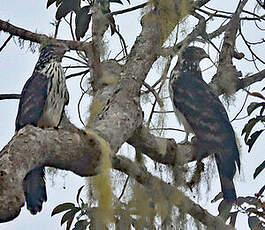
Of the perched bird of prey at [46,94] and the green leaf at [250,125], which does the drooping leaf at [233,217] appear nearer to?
the green leaf at [250,125]

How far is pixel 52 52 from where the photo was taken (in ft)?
13.8

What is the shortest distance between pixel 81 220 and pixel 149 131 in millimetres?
887

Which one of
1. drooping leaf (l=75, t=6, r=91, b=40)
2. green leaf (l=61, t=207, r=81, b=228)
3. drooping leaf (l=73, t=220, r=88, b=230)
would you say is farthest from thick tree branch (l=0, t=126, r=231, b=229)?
drooping leaf (l=75, t=6, r=91, b=40)

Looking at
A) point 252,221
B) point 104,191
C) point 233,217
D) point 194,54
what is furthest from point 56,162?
point 194,54

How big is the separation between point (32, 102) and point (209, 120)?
3.30 ft

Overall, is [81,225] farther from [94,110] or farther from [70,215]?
[94,110]

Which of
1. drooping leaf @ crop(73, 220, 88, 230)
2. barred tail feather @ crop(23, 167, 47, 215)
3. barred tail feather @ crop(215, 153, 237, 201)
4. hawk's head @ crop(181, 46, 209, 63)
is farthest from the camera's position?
hawk's head @ crop(181, 46, 209, 63)

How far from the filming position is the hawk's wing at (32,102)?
4.08 meters

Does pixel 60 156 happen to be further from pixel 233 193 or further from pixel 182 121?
pixel 182 121

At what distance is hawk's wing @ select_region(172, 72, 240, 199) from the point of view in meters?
3.71

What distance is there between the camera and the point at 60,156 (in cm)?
234

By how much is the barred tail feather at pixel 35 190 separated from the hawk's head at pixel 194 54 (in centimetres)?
175

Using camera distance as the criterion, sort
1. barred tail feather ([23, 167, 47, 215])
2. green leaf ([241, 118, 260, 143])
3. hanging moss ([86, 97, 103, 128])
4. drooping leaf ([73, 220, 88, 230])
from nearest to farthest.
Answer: hanging moss ([86, 97, 103, 128]) < barred tail feather ([23, 167, 47, 215]) < drooping leaf ([73, 220, 88, 230]) < green leaf ([241, 118, 260, 143])

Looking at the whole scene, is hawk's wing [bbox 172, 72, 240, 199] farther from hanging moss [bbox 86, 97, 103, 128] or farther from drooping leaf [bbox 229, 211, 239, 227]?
hanging moss [bbox 86, 97, 103, 128]
